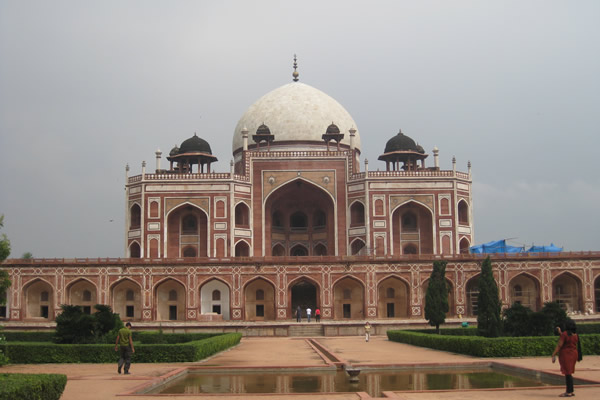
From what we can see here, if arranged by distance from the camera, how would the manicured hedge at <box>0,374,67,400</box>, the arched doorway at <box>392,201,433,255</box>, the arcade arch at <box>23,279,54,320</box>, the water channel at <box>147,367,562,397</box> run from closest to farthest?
the manicured hedge at <box>0,374,67,400</box>, the water channel at <box>147,367,562,397</box>, the arcade arch at <box>23,279,54,320</box>, the arched doorway at <box>392,201,433,255</box>

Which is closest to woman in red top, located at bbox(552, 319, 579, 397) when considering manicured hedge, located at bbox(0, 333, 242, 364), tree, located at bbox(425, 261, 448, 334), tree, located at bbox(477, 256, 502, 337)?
manicured hedge, located at bbox(0, 333, 242, 364)

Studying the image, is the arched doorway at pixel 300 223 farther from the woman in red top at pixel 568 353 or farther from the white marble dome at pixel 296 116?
the woman in red top at pixel 568 353

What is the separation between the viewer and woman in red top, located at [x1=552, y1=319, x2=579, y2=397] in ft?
28.9

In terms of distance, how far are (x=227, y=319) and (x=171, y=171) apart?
10506 millimetres

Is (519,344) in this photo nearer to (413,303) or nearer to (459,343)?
(459,343)

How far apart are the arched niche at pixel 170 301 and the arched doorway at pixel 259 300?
8.47 feet

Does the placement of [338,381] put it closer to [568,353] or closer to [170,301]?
[568,353]

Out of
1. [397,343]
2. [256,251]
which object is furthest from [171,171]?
[397,343]

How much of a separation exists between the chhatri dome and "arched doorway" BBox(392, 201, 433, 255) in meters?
5.96

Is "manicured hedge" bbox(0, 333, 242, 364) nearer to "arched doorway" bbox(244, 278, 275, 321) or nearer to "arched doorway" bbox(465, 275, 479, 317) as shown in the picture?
"arched doorway" bbox(244, 278, 275, 321)

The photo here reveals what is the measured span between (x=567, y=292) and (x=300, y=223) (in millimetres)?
13847

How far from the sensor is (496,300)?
1794 cm

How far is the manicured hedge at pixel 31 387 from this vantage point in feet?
22.9

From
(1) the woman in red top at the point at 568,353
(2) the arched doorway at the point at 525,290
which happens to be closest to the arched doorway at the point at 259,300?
(2) the arched doorway at the point at 525,290
